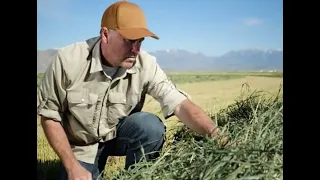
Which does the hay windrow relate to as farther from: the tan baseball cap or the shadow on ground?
the tan baseball cap

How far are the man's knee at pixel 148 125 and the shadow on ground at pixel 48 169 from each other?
32cm

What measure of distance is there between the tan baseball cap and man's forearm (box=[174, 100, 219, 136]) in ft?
0.89

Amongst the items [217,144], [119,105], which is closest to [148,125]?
[119,105]

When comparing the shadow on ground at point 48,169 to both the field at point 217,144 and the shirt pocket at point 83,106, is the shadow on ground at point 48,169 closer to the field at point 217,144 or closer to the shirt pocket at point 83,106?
the field at point 217,144

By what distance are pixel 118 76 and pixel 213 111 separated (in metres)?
0.37

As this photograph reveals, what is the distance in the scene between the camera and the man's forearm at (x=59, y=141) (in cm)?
177

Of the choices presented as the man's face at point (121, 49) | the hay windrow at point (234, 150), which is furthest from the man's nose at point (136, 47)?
the hay windrow at point (234, 150)

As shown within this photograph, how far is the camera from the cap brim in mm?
A: 1706

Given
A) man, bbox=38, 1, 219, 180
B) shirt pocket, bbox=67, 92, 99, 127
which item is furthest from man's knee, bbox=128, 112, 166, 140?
shirt pocket, bbox=67, 92, 99, 127

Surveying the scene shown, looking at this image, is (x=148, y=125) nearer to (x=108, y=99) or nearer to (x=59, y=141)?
(x=108, y=99)
